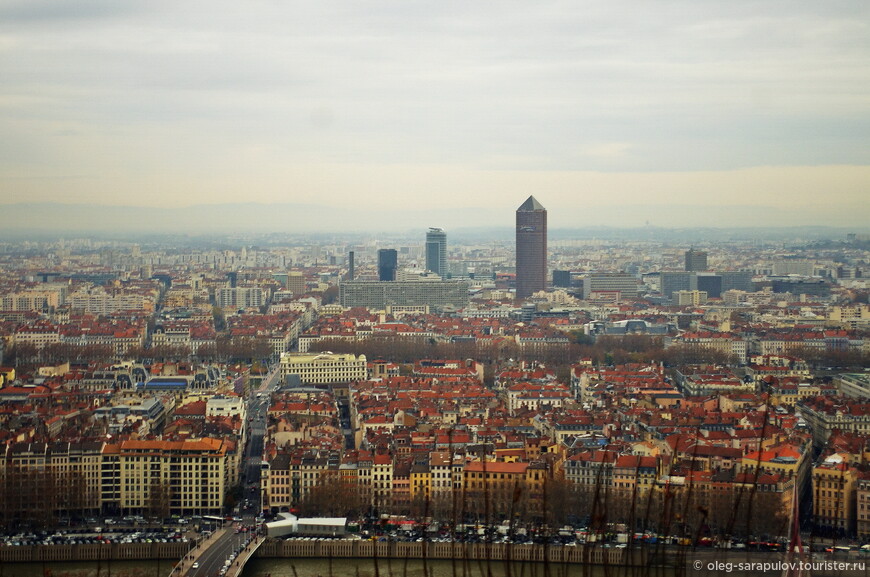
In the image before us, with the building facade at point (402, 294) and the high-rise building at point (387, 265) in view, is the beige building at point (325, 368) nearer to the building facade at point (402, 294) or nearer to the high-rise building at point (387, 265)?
the building facade at point (402, 294)

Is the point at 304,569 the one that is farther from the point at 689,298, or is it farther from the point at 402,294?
the point at 689,298

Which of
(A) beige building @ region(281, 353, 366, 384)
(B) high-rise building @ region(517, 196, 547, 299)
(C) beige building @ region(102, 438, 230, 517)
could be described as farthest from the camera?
(B) high-rise building @ region(517, 196, 547, 299)

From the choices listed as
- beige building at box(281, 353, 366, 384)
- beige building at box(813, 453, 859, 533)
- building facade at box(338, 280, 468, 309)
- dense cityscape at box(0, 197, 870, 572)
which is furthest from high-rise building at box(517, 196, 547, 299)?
beige building at box(813, 453, 859, 533)

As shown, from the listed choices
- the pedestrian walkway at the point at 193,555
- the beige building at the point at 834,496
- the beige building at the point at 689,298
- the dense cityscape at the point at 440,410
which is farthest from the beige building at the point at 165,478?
the beige building at the point at 689,298

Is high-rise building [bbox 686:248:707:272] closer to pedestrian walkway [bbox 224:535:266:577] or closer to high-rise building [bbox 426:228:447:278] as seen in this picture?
high-rise building [bbox 426:228:447:278]

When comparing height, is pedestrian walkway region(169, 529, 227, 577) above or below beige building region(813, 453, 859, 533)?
below

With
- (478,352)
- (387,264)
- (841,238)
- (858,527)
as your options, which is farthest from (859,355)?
(841,238)

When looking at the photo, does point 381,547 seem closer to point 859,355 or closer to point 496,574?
point 496,574

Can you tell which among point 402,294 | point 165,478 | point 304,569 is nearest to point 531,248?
point 402,294
